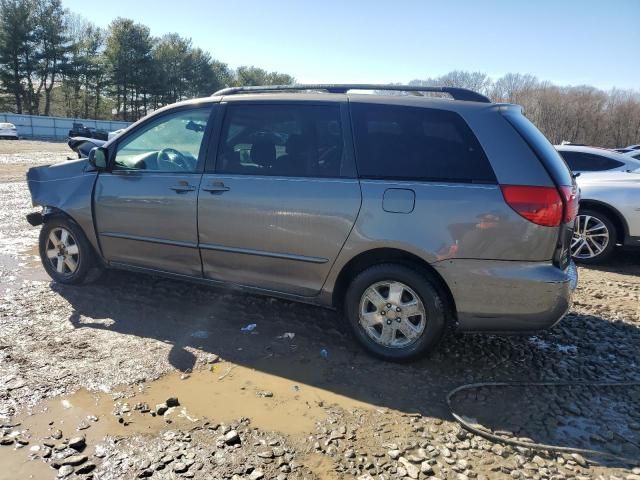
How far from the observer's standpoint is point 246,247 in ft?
12.9

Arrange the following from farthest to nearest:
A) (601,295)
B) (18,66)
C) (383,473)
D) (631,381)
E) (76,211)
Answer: (18,66) < (601,295) < (76,211) < (631,381) < (383,473)

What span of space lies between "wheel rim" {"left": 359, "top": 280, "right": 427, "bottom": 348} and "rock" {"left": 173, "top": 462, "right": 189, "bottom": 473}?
1.62 m

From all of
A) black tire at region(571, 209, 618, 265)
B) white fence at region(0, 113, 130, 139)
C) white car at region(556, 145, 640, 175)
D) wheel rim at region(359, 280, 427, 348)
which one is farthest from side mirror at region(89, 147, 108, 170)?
white fence at region(0, 113, 130, 139)

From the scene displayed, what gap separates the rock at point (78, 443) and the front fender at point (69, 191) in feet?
8.00

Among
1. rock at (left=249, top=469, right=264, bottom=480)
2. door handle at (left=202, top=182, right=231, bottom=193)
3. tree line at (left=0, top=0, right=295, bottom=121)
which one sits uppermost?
tree line at (left=0, top=0, right=295, bottom=121)

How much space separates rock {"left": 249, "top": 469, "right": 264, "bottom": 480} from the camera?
245 centimetres

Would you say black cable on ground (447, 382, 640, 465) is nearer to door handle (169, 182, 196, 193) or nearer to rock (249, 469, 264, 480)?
rock (249, 469, 264, 480)

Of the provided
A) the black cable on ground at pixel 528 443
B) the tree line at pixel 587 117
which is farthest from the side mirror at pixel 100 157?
the tree line at pixel 587 117

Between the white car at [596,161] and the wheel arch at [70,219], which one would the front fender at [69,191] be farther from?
the white car at [596,161]

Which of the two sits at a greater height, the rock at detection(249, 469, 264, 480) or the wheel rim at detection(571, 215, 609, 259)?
the wheel rim at detection(571, 215, 609, 259)

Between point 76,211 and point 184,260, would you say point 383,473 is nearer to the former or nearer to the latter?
point 184,260

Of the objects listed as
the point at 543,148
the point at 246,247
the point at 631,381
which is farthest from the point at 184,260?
the point at 631,381

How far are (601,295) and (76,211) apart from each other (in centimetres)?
549

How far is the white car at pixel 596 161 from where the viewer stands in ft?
23.9
